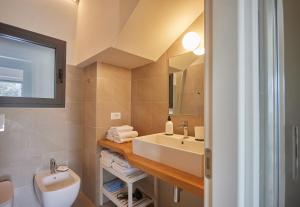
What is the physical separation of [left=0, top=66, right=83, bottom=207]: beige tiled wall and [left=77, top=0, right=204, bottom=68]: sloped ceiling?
652mm

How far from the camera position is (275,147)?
43 cm

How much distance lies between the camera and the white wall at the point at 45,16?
1.49m

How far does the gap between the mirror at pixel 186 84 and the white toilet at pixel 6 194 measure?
58.2 inches

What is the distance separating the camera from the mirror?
4.62 ft

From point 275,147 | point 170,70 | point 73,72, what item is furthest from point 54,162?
point 275,147

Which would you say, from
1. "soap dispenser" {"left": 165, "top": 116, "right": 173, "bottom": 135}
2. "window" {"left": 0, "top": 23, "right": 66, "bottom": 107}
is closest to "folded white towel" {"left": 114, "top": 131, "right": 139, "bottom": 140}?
"soap dispenser" {"left": 165, "top": 116, "right": 173, "bottom": 135}

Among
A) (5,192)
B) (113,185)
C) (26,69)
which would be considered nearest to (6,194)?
(5,192)

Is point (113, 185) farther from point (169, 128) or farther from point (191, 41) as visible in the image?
point (191, 41)

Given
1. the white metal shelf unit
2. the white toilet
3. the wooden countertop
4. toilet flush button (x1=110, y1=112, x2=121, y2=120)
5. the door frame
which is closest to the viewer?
the door frame

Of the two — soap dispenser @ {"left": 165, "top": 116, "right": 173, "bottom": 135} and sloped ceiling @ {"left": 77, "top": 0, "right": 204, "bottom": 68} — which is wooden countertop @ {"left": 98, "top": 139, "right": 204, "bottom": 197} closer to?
soap dispenser @ {"left": 165, "top": 116, "right": 173, "bottom": 135}

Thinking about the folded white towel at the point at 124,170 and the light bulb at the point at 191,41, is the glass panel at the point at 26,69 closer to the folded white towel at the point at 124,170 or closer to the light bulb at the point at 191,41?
the folded white towel at the point at 124,170

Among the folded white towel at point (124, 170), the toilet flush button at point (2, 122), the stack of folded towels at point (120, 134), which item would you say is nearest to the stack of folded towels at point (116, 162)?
the folded white towel at point (124, 170)

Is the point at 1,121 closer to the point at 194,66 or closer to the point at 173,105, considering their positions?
the point at 173,105

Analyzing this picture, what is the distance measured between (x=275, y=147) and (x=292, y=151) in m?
0.11
